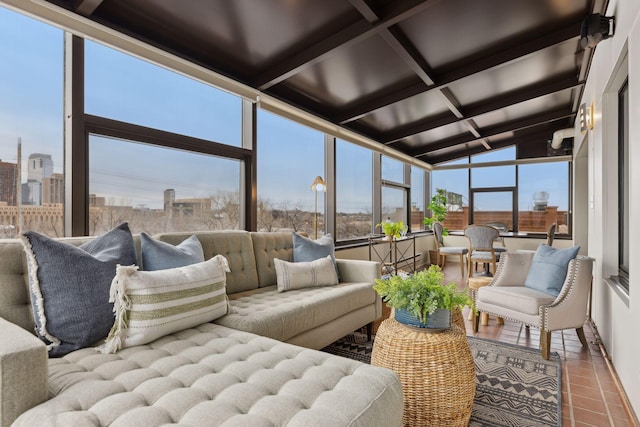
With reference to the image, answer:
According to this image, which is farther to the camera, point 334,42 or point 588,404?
point 334,42

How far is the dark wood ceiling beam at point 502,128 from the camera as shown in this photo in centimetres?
589

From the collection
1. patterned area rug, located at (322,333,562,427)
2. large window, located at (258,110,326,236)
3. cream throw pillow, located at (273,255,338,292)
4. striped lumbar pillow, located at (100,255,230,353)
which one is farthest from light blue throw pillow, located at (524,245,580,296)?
striped lumbar pillow, located at (100,255,230,353)

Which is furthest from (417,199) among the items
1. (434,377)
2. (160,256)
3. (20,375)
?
(20,375)

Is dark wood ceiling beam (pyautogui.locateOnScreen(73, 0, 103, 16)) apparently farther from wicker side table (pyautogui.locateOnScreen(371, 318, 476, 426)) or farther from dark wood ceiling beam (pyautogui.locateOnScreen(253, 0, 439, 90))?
wicker side table (pyautogui.locateOnScreen(371, 318, 476, 426))

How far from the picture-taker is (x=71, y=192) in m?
2.35

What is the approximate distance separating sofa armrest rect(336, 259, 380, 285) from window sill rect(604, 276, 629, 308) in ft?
5.50


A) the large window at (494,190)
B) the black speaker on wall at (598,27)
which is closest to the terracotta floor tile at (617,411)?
the black speaker on wall at (598,27)

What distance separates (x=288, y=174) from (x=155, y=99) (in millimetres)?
1801

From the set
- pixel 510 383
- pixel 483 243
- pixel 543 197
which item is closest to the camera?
pixel 510 383

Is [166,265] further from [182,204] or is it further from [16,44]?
[16,44]

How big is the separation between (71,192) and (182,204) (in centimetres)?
89

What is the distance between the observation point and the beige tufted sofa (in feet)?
3.32

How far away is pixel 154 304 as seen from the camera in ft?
5.25

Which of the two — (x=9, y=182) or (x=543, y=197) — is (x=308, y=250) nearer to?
(x=9, y=182)
